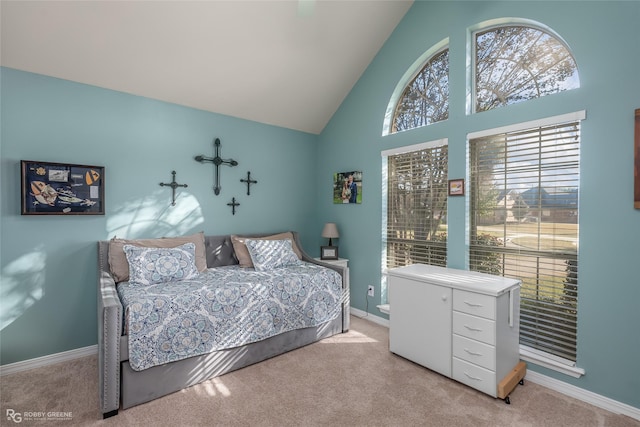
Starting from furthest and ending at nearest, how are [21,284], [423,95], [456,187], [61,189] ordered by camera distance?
[423,95]
[456,187]
[61,189]
[21,284]

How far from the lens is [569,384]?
2123 mm

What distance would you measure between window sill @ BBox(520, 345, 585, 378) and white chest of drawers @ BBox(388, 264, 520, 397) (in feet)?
0.28

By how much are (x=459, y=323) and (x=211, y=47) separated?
308 centimetres

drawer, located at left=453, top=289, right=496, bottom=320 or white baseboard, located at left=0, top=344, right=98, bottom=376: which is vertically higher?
drawer, located at left=453, top=289, right=496, bottom=320

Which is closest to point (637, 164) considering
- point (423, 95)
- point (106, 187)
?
point (423, 95)

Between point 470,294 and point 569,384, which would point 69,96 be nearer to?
point 470,294

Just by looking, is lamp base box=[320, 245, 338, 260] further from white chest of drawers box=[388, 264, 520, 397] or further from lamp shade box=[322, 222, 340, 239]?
white chest of drawers box=[388, 264, 520, 397]

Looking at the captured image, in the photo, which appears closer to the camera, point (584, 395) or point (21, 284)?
point (584, 395)

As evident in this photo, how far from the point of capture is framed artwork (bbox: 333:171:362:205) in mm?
3701

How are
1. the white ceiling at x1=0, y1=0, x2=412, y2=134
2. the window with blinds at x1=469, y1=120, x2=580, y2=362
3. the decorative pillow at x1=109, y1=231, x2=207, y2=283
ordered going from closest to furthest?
the window with blinds at x1=469, y1=120, x2=580, y2=362 < the white ceiling at x1=0, y1=0, x2=412, y2=134 < the decorative pillow at x1=109, y1=231, x2=207, y2=283

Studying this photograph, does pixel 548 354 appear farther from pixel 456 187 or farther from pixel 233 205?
pixel 233 205

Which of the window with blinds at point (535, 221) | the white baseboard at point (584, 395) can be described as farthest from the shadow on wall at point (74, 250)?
the white baseboard at point (584, 395)

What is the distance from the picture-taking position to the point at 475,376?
2.12m

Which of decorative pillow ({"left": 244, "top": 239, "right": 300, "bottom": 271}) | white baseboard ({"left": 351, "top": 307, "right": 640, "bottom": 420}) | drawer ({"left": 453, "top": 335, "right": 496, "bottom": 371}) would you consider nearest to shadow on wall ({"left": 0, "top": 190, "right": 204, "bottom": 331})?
decorative pillow ({"left": 244, "top": 239, "right": 300, "bottom": 271})
